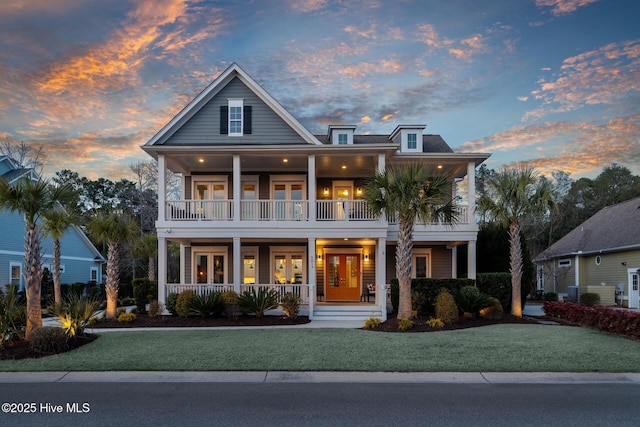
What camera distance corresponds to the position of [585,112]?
21.5m

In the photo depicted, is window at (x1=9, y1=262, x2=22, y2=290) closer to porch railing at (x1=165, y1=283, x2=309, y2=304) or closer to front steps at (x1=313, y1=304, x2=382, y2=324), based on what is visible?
porch railing at (x1=165, y1=283, x2=309, y2=304)

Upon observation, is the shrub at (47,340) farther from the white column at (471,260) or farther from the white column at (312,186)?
the white column at (471,260)

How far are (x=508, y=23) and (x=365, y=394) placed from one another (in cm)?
1534

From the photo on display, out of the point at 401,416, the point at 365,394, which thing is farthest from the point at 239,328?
the point at 401,416

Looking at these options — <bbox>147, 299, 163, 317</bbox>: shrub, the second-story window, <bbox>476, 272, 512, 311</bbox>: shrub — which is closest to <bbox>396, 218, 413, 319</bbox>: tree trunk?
<bbox>476, 272, 512, 311</bbox>: shrub

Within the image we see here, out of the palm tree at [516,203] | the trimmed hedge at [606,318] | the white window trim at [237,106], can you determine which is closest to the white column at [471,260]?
the palm tree at [516,203]

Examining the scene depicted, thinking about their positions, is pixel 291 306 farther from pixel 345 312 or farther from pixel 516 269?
pixel 516 269

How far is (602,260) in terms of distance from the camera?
2670 cm

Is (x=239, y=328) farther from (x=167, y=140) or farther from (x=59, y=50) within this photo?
(x=59, y=50)

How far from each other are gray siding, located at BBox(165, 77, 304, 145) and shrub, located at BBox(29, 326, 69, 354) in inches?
426

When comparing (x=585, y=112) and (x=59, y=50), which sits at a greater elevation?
(x=59, y=50)

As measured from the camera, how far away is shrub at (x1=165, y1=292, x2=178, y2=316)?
1759cm

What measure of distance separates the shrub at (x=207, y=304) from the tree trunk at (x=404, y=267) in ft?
21.9

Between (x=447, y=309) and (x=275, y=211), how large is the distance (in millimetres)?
7805
